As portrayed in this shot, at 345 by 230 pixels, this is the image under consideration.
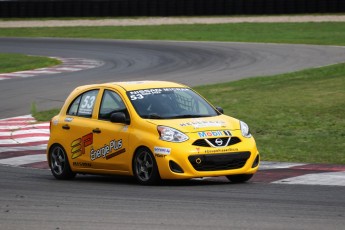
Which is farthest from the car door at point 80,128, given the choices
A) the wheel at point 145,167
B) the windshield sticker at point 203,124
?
the windshield sticker at point 203,124

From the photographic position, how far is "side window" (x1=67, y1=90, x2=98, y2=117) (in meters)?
12.9

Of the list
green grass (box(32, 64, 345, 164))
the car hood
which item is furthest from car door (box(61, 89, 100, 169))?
green grass (box(32, 64, 345, 164))

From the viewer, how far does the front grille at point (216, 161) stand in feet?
37.7

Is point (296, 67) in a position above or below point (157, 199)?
below

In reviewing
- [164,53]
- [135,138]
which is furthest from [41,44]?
[135,138]

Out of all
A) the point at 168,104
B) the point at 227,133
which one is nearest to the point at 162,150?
the point at 227,133

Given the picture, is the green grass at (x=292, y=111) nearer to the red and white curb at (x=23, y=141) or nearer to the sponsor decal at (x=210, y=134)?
the red and white curb at (x=23, y=141)

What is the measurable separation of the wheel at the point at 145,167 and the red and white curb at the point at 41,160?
136cm

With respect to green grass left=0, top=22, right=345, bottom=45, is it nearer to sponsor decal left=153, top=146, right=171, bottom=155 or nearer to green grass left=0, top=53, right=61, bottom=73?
green grass left=0, top=53, right=61, bottom=73

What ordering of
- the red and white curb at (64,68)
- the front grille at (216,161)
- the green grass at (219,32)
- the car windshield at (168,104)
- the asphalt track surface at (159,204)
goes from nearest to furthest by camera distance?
1. the asphalt track surface at (159,204)
2. the front grille at (216,161)
3. the car windshield at (168,104)
4. the red and white curb at (64,68)
5. the green grass at (219,32)

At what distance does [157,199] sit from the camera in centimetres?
1032

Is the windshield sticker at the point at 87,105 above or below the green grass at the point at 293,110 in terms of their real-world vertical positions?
above

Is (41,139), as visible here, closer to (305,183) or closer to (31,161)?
(31,161)

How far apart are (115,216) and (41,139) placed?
887 centimetres
